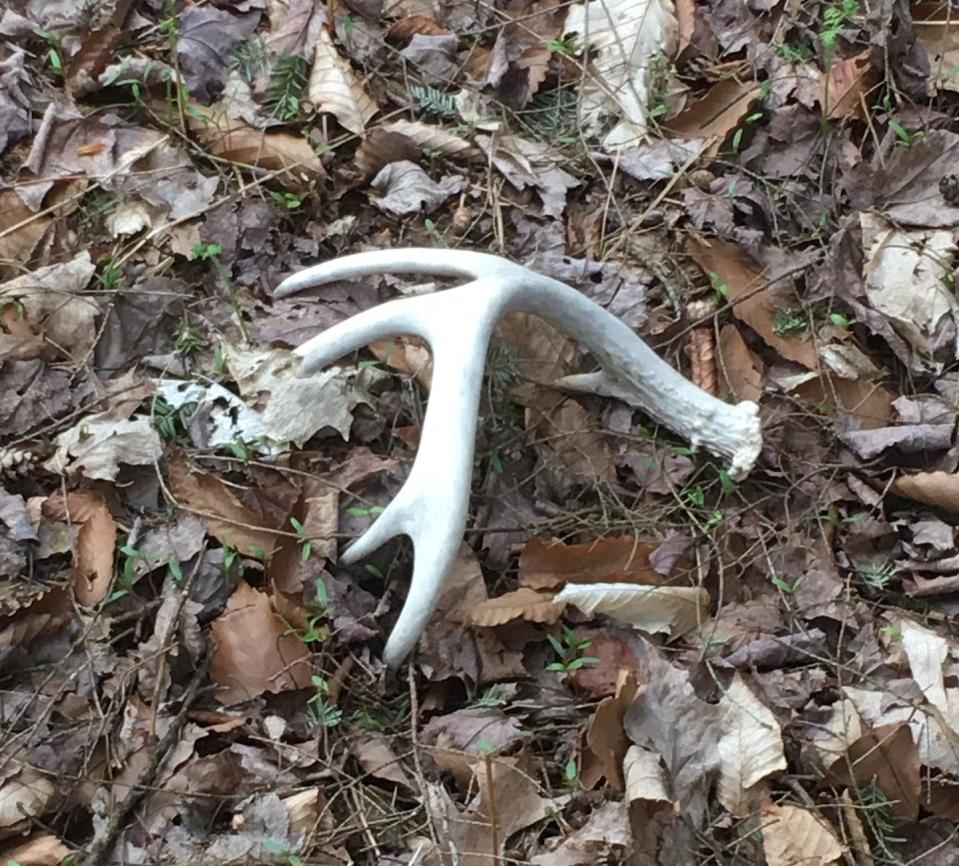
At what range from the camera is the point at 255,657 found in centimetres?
178

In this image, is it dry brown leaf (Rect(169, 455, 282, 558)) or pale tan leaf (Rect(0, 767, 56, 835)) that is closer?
pale tan leaf (Rect(0, 767, 56, 835))

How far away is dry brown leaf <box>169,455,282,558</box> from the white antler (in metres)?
0.17

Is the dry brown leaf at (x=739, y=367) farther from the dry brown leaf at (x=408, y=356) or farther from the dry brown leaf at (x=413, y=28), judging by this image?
the dry brown leaf at (x=413, y=28)

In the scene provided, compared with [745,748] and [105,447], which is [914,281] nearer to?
[745,748]

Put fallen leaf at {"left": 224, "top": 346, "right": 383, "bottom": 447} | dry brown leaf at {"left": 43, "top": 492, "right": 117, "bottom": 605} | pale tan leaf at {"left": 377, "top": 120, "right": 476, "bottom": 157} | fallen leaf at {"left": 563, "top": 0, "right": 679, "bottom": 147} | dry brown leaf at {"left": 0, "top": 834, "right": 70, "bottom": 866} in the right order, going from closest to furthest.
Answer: dry brown leaf at {"left": 0, "top": 834, "right": 70, "bottom": 866}
dry brown leaf at {"left": 43, "top": 492, "right": 117, "bottom": 605}
fallen leaf at {"left": 224, "top": 346, "right": 383, "bottom": 447}
pale tan leaf at {"left": 377, "top": 120, "right": 476, "bottom": 157}
fallen leaf at {"left": 563, "top": 0, "right": 679, "bottom": 147}

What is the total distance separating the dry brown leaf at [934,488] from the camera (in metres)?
2.03

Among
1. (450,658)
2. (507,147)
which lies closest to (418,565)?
(450,658)

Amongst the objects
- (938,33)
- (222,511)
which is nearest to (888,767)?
(222,511)

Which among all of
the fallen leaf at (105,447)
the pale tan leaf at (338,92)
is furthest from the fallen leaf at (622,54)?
the fallen leaf at (105,447)

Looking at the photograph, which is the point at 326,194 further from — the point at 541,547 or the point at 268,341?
the point at 541,547

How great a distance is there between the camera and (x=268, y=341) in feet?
6.98

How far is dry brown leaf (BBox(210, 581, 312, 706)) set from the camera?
1772 mm

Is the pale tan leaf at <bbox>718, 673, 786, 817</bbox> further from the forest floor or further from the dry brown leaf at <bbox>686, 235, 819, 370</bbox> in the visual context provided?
the dry brown leaf at <bbox>686, 235, 819, 370</bbox>

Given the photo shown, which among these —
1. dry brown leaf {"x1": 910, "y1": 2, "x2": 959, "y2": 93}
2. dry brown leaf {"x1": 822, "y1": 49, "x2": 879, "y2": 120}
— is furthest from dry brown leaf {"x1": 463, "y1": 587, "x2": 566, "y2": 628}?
dry brown leaf {"x1": 910, "y1": 2, "x2": 959, "y2": 93}
